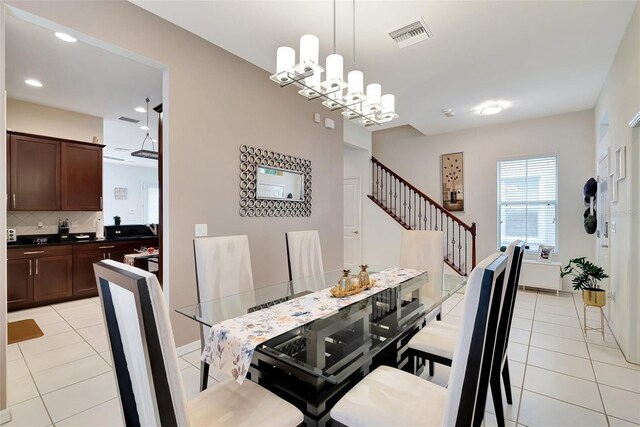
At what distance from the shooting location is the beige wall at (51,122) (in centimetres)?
436

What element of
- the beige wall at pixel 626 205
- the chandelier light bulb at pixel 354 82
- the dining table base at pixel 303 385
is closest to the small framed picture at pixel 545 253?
the beige wall at pixel 626 205

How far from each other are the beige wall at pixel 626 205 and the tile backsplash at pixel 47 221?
7000 millimetres

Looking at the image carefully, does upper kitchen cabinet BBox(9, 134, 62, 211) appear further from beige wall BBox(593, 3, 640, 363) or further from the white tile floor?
beige wall BBox(593, 3, 640, 363)

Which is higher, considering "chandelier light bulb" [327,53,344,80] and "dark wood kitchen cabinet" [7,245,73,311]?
"chandelier light bulb" [327,53,344,80]

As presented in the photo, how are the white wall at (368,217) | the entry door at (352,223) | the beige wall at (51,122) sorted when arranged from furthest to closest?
the entry door at (352,223)
the white wall at (368,217)
the beige wall at (51,122)

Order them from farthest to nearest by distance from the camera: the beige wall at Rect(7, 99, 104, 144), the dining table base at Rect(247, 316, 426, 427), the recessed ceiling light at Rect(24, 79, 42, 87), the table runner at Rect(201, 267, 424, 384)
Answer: the beige wall at Rect(7, 99, 104, 144) < the recessed ceiling light at Rect(24, 79, 42, 87) < the dining table base at Rect(247, 316, 426, 427) < the table runner at Rect(201, 267, 424, 384)

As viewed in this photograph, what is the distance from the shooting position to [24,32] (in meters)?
2.76

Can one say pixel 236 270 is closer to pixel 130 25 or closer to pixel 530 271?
pixel 130 25

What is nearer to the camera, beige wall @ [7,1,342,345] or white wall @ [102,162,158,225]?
beige wall @ [7,1,342,345]

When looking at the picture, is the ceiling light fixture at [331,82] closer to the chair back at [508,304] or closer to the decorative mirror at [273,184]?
the decorative mirror at [273,184]

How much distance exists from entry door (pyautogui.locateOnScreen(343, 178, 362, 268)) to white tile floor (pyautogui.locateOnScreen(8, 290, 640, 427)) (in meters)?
3.12

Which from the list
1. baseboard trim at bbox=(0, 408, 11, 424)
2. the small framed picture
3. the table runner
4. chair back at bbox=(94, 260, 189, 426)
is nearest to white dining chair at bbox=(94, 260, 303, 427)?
chair back at bbox=(94, 260, 189, 426)

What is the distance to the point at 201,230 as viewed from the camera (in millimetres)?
2902

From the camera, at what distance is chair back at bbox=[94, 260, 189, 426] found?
0.88m
